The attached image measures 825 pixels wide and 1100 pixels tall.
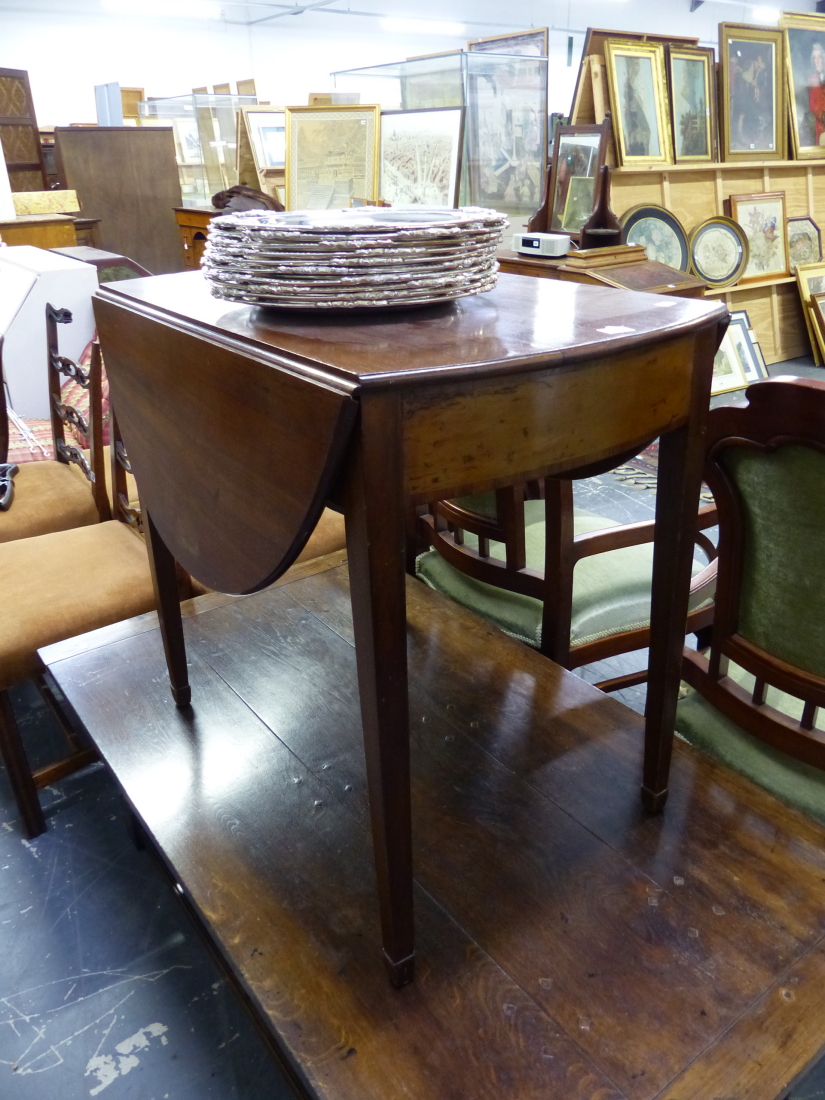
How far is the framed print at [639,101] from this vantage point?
12.2 ft

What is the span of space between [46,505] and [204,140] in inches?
170

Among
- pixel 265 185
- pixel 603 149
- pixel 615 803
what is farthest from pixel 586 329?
pixel 265 185

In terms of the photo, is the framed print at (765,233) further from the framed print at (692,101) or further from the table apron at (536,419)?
the table apron at (536,419)

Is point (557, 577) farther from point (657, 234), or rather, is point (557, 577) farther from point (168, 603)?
point (657, 234)

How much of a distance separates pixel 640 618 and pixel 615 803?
50 cm

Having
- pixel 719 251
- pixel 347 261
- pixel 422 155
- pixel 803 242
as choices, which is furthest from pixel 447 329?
pixel 803 242

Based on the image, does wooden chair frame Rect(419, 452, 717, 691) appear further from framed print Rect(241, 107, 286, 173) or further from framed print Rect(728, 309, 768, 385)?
framed print Rect(241, 107, 286, 173)

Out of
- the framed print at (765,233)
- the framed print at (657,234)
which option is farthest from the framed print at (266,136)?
the framed print at (765,233)

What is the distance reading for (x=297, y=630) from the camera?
1417mm

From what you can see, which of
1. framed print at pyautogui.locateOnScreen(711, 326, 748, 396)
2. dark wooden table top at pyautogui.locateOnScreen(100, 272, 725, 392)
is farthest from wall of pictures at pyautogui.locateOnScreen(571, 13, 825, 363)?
dark wooden table top at pyautogui.locateOnScreen(100, 272, 725, 392)

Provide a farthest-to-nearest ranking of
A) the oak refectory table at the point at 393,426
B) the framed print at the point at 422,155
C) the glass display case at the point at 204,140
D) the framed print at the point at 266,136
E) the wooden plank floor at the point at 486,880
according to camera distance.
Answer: the glass display case at the point at 204,140 → the framed print at the point at 266,136 → the framed print at the point at 422,155 → the wooden plank floor at the point at 486,880 → the oak refectory table at the point at 393,426

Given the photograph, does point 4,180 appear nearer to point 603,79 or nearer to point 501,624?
point 603,79

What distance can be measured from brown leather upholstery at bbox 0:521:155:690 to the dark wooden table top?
2.40 feet

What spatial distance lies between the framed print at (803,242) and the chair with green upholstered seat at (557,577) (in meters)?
3.94
